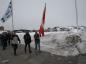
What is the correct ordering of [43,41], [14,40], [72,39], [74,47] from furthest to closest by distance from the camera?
1. [43,41]
2. [72,39]
3. [74,47]
4. [14,40]

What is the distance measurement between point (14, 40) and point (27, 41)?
131cm

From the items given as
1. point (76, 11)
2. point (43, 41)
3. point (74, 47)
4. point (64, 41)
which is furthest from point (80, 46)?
point (76, 11)

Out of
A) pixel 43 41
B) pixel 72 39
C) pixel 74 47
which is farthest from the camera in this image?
pixel 43 41

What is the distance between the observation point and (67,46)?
1051 inches

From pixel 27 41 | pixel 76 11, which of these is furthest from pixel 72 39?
pixel 76 11

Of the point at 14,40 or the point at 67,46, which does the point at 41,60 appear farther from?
the point at 67,46

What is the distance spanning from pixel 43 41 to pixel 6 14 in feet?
18.7

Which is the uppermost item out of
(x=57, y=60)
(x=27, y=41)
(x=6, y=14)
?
(x=6, y=14)

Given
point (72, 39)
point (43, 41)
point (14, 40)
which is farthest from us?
point (43, 41)

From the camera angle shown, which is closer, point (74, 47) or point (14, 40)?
point (14, 40)

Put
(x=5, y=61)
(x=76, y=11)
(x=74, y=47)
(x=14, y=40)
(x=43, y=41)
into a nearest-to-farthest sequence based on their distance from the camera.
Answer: (x=5, y=61), (x=14, y=40), (x=74, y=47), (x=43, y=41), (x=76, y=11)

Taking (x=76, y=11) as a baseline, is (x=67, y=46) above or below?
below

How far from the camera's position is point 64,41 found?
1150 inches

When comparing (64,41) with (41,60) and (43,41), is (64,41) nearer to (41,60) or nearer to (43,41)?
(43,41)
